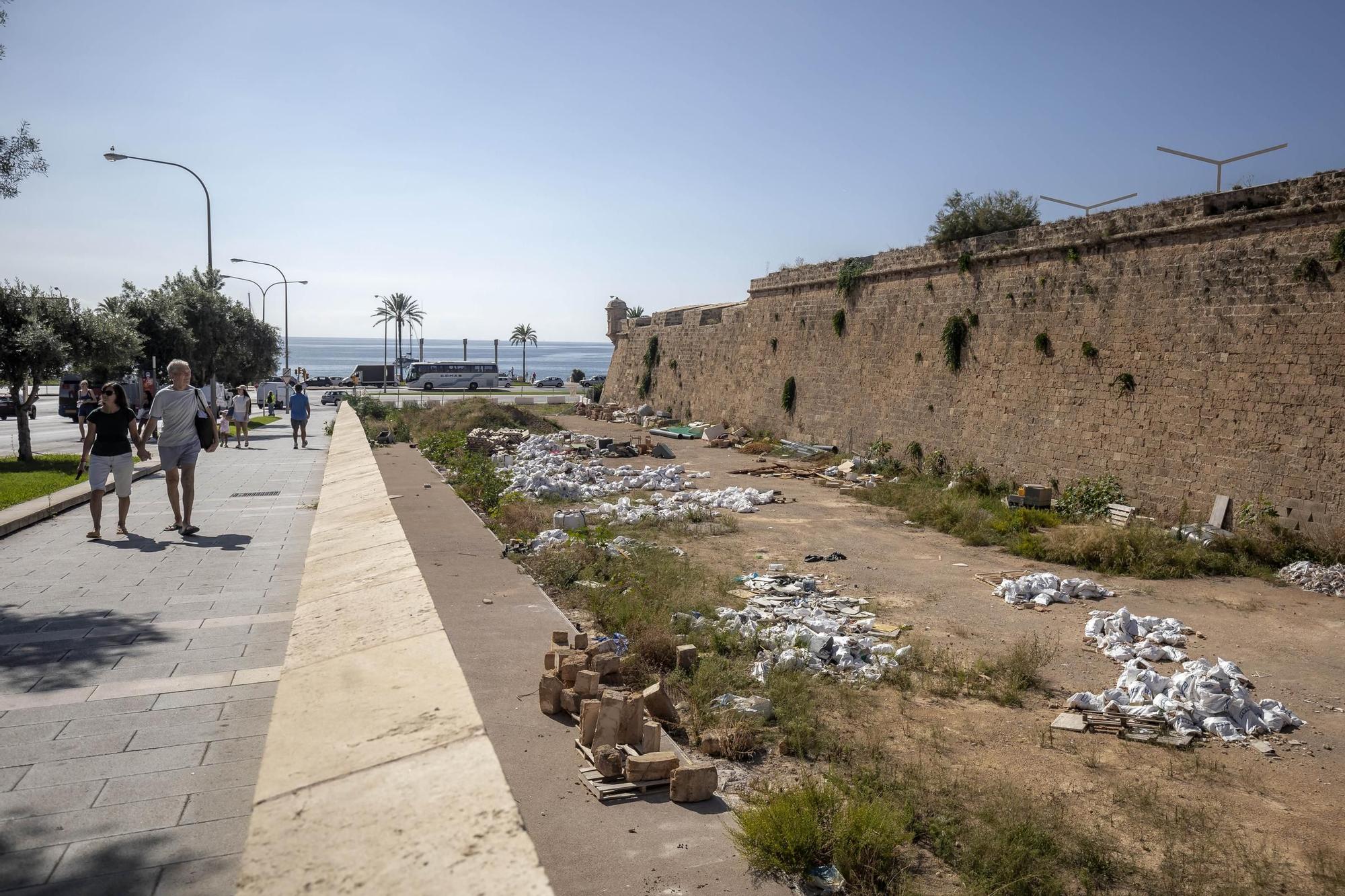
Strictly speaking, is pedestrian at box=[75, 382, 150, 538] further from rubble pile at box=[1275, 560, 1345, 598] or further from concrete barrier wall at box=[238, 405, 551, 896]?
rubble pile at box=[1275, 560, 1345, 598]

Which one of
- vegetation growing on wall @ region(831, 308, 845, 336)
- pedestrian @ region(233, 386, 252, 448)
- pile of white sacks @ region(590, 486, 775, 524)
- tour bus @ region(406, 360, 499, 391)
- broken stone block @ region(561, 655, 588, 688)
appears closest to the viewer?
broken stone block @ region(561, 655, 588, 688)

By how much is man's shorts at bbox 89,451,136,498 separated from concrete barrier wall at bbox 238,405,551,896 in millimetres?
5829

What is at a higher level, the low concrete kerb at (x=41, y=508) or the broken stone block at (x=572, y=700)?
the broken stone block at (x=572, y=700)

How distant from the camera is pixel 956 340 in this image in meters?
17.5

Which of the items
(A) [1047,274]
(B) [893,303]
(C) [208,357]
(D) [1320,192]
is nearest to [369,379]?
(C) [208,357]

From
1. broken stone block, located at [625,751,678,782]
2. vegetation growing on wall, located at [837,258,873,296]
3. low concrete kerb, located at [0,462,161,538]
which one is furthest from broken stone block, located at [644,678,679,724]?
vegetation growing on wall, located at [837,258,873,296]

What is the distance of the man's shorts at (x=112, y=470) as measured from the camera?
29.5 ft

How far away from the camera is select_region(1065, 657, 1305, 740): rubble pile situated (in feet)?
18.1

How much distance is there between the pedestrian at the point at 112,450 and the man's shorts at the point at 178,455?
22cm

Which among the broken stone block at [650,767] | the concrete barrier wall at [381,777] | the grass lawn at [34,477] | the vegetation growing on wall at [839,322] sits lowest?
the grass lawn at [34,477]

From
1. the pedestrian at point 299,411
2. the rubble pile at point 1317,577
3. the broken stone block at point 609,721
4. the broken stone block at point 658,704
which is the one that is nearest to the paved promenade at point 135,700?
the broken stone block at point 609,721

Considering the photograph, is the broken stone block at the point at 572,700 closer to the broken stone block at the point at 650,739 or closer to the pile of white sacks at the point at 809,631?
the broken stone block at the point at 650,739

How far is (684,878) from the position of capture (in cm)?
292

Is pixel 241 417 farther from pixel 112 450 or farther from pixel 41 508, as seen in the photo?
pixel 112 450
